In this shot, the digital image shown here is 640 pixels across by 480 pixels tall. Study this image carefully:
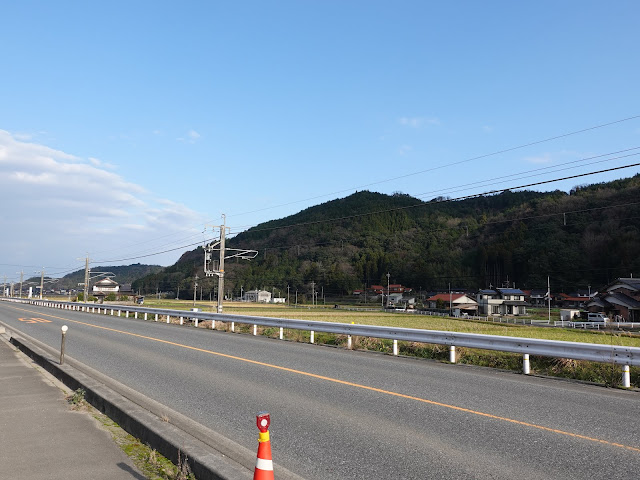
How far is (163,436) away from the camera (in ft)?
17.4

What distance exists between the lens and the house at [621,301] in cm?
6147

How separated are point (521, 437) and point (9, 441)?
6.16 meters

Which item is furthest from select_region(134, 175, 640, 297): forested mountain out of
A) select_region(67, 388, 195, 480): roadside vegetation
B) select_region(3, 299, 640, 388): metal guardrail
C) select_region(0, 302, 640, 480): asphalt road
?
select_region(67, 388, 195, 480): roadside vegetation

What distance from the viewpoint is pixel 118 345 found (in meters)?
17.3

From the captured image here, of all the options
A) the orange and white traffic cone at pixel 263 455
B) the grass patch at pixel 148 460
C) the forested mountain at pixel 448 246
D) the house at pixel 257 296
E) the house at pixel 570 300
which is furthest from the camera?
the house at pixel 257 296

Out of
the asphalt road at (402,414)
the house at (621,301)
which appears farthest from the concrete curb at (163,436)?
the house at (621,301)

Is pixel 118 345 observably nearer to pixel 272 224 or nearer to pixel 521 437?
pixel 521 437

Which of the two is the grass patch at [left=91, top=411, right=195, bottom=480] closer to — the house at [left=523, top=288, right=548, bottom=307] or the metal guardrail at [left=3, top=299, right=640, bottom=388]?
the metal guardrail at [left=3, top=299, right=640, bottom=388]

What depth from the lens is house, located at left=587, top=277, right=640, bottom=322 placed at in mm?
61469

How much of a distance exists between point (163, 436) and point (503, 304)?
9384 cm

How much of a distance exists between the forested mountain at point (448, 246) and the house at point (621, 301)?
39.8m

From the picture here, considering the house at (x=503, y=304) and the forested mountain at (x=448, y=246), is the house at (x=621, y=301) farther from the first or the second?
the forested mountain at (x=448, y=246)

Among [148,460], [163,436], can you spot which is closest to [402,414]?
[163,436]

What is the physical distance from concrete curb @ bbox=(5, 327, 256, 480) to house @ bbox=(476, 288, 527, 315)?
90217 millimetres
